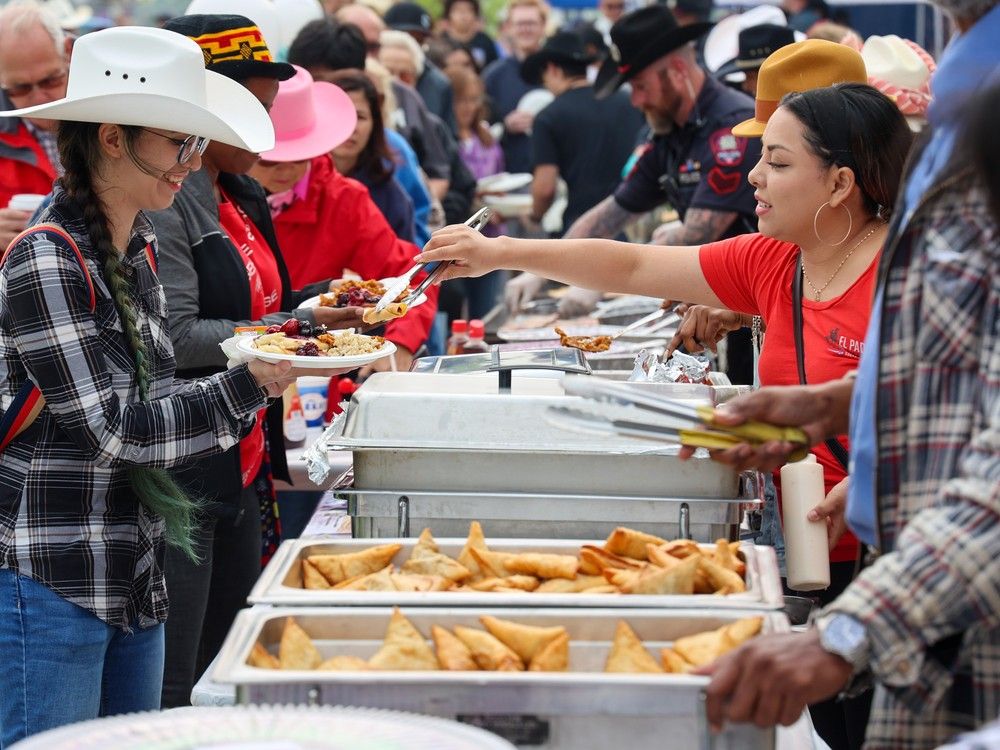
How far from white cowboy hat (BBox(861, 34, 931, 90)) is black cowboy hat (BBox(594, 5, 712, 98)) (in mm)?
1028

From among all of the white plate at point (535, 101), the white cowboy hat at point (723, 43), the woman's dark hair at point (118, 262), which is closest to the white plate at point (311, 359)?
the woman's dark hair at point (118, 262)

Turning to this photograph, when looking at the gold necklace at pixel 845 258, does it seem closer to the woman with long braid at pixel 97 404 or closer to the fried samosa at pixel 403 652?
the woman with long braid at pixel 97 404

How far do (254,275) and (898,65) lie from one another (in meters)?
2.12

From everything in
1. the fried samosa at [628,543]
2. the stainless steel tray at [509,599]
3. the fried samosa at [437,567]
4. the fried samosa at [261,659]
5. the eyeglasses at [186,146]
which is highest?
the eyeglasses at [186,146]

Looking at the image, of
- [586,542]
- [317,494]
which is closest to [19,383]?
[586,542]

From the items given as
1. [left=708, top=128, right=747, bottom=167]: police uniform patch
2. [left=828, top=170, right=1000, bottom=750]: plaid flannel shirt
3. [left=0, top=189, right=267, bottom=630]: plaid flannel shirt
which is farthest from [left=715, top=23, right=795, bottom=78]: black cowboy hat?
[left=828, top=170, right=1000, bottom=750]: plaid flannel shirt

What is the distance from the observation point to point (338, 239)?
159 inches

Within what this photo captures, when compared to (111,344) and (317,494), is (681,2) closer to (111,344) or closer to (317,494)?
(317,494)

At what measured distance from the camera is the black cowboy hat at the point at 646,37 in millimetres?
4750

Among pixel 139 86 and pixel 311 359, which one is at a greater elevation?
pixel 139 86

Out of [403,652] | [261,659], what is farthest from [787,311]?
[261,659]

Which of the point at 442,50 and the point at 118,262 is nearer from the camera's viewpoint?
the point at 118,262

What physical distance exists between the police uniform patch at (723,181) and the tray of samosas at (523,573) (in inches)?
98.0

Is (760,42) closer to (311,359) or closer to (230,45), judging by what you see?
(230,45)
